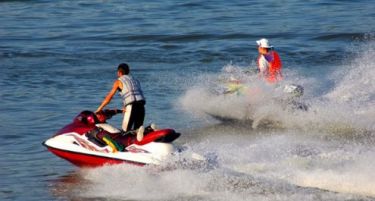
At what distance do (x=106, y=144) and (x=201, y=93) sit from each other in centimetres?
528

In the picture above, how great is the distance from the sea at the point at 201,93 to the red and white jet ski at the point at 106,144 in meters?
0.18

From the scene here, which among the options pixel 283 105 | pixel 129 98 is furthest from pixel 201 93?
pixel 129 98

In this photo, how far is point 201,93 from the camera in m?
19.0

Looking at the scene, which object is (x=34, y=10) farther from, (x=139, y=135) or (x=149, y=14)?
(x=139, y=135)

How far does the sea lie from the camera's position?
528 inches

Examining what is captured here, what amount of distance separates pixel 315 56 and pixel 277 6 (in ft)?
29.8

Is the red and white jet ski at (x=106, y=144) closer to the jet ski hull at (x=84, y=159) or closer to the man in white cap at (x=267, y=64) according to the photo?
the jet ski hull at (x=84, y=159)

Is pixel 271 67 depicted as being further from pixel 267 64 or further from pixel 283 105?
pixel 283 105

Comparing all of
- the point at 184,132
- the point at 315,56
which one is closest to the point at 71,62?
the point at 315,56

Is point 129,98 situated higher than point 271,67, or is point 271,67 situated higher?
point 271,67

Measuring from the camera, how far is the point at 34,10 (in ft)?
116

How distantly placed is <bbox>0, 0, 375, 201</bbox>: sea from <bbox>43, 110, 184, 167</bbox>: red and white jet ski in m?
0.18

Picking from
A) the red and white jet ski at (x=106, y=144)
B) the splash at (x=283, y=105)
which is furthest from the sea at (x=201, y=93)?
the red and white jet ski at (x=106, y=144)

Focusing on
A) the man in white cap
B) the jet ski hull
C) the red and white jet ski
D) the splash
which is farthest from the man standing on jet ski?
the man in white cap
